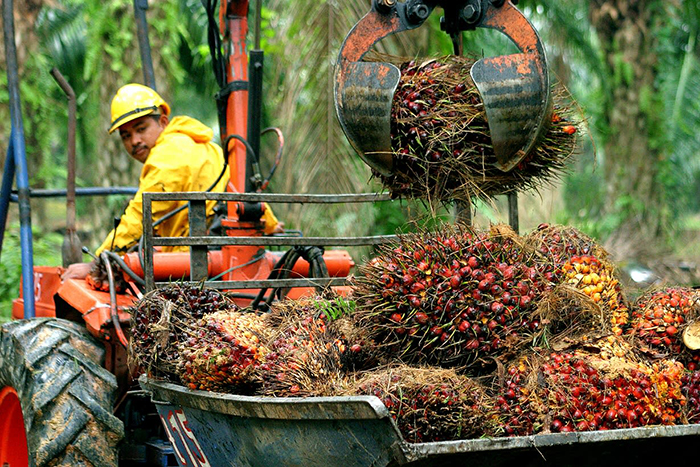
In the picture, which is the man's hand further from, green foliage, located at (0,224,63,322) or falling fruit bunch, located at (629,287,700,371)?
green foliage, located at (0,224,63,322)

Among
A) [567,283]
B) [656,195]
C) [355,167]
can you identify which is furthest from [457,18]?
[656,195]

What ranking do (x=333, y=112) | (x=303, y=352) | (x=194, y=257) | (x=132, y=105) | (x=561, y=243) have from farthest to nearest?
(x=333, y=112) → (x=132, y=105) → (x=194, y=257) → (x=561, y=243) → (x=303, y=352)

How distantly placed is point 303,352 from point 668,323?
1542 millimetres

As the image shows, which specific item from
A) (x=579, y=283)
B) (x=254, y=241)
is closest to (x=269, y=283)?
(x=254, y=241)

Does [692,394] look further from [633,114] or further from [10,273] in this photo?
[633,114]

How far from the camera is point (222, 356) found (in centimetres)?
309

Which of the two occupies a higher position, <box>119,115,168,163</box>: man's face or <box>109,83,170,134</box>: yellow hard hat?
<box>109,83,170,134</box>: yellow hard hat

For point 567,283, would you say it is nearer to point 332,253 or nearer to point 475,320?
point 475,320

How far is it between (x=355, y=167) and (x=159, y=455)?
5.23 m

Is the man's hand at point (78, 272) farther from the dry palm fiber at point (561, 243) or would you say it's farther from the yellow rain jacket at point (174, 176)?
the dry palm fiber at point (561, 243)

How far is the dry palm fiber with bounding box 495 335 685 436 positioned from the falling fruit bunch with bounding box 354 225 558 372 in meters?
0.16

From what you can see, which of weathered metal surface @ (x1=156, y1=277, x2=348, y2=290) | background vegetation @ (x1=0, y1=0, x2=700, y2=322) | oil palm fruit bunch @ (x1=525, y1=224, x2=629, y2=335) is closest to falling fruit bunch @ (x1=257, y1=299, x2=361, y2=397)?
weathered metal surface @ (x1=156, y1=277, x2=348, y2=290)

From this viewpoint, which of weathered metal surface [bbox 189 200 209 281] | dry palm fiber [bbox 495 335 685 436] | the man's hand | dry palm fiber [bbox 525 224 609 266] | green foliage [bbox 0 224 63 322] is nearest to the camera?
dry palm fiber [bbox 495 335 685 436]

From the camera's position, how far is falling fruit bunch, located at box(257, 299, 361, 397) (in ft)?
9.89
